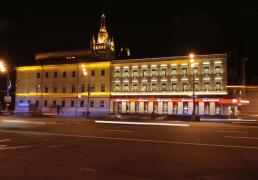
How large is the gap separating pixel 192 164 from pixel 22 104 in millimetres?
68247

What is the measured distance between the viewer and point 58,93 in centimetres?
6875

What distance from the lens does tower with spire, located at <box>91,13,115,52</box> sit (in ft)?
259

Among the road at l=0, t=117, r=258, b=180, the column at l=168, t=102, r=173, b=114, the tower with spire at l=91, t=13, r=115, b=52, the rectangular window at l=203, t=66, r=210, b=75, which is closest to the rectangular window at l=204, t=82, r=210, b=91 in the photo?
the rectangular window at l=203, t=66, r=210, b=75

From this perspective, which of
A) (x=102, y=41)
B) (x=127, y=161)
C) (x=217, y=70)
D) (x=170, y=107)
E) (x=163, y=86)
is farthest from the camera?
(x=102, y=41)

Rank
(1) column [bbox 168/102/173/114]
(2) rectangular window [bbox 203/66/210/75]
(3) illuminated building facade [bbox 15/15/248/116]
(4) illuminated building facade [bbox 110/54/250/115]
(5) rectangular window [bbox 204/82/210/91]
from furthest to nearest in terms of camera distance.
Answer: (1) column [bbox 168/102/173/114], (2) rectangular window [bbox 203/66/210/75], (5) rectangular window [bbox 204/82/210/91], (3) illuminated building facade [bbox 15/15/248/116], (4) illuminated building facade [bbox 110/54/250/115]

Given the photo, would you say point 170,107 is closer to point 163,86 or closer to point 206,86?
point 163,86

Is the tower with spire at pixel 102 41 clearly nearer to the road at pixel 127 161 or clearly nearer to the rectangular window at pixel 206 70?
the rectangular window at pixel 206 70

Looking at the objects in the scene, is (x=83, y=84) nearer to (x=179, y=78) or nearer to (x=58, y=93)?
(x=58, y=93)

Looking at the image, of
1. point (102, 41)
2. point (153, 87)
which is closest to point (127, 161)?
point (153, 87)

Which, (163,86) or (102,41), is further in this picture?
(102,41)

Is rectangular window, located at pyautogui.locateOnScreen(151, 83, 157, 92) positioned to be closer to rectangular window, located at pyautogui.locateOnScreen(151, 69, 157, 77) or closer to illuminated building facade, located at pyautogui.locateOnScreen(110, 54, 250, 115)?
illuminated building facade, located at pyautogui.locateOnScreen(110, 54, 250, 115)

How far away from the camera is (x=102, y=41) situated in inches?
3155

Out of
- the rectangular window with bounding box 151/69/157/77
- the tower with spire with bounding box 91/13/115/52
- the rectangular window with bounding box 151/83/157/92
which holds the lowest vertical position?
the rectangular window with bounding box 151/83/157/92

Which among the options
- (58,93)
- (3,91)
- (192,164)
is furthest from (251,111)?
(3,91)
